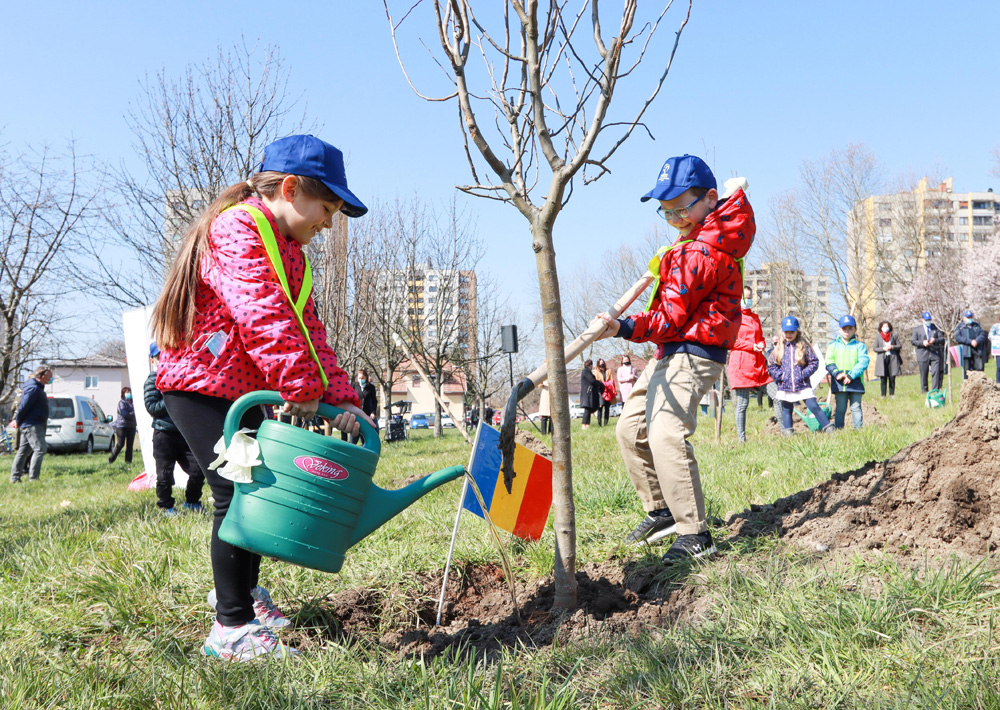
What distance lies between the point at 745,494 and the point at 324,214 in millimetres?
2801

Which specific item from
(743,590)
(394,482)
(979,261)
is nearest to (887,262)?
(979,261)

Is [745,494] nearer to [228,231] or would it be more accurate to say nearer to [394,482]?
[228,231]

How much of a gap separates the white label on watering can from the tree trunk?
31.6 inches

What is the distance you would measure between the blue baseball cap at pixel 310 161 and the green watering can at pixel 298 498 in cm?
81

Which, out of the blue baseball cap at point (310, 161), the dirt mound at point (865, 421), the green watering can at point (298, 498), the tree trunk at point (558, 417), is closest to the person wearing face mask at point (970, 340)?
the dirt mound at point (865, 421)

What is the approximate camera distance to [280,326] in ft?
6.68

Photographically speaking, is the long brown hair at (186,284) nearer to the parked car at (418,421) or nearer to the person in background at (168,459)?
the person in background at (168,459)

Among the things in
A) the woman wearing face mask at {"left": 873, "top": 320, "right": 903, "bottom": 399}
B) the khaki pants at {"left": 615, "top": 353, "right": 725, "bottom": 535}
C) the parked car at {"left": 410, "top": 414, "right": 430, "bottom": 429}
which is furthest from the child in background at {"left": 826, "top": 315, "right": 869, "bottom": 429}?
the parked car at {"left": 410, "top": 414, "right": 430, "bottom": 429}

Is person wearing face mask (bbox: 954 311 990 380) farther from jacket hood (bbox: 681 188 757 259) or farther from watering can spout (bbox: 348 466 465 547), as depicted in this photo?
watering can spout (bbox: 348 466 465 547)

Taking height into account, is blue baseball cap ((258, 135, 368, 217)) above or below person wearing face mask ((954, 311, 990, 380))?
above

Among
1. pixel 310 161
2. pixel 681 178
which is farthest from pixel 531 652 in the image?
pixel 681 178

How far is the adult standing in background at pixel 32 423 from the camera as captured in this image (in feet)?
35.9

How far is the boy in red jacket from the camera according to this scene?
288 cm

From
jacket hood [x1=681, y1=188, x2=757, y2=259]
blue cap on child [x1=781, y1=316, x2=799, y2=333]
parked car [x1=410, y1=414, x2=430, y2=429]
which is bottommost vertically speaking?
parked car [x1=410, y1=414, x2=430, y2=429]
